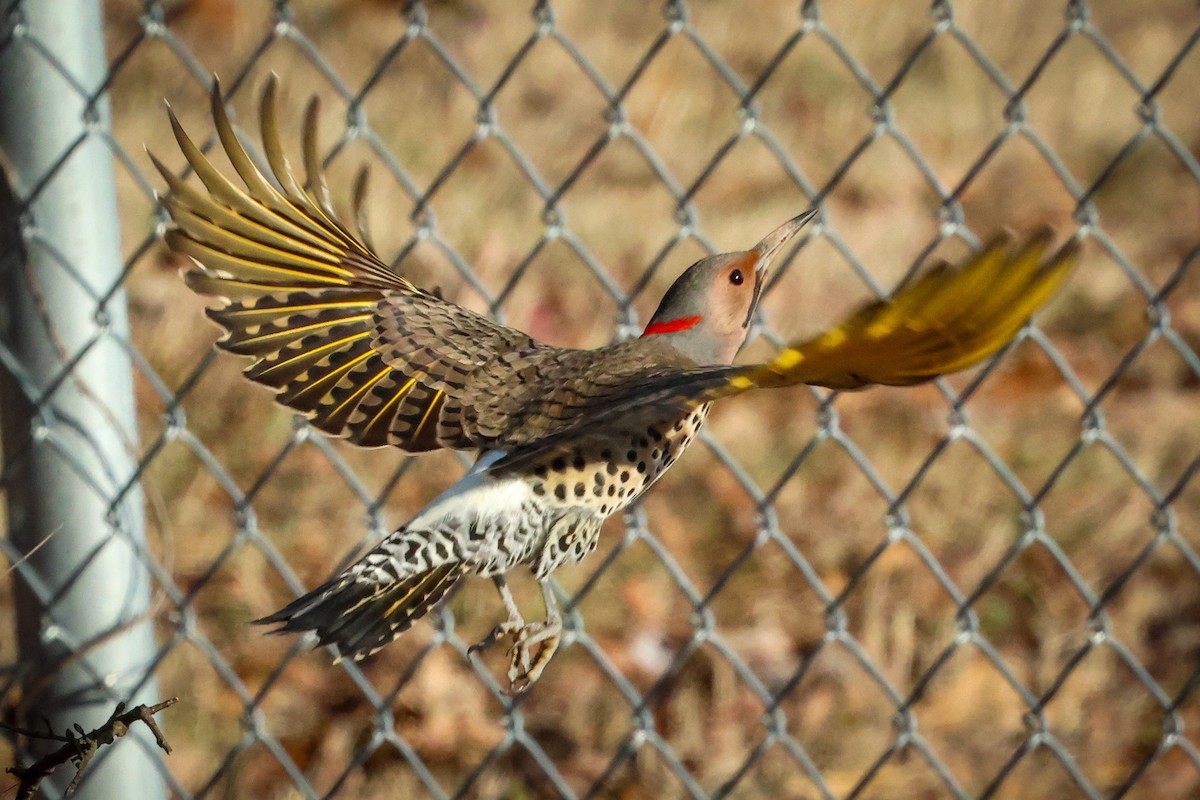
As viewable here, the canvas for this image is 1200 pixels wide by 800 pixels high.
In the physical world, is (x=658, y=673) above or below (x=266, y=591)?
below

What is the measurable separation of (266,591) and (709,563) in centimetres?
73

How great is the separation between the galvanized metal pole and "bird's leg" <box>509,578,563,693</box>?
91 centimetres

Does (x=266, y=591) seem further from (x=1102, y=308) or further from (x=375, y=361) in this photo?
(x=1102, y=308)

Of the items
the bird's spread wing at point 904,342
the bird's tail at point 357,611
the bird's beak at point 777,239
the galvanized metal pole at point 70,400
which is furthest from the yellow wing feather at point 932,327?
the galvanized metal pole at point 70,400

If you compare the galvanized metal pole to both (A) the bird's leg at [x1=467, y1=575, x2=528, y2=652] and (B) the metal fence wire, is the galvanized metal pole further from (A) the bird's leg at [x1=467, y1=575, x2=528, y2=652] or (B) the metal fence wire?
(A) the bird's leg at [x1=467, y1=575, x2=528, y2=652]

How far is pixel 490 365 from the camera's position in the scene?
2.77 feet

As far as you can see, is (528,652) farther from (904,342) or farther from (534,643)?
(904,342)

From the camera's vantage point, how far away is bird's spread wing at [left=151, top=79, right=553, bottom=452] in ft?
2.80

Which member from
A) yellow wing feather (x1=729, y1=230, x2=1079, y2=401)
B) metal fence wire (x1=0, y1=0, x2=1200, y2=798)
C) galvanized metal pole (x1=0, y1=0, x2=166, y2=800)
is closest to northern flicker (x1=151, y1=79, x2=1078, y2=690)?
yellow wing feather (x1=729, y1=230, x2=1079, y2=401)

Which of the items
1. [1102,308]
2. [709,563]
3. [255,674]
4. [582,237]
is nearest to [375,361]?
[255,674]

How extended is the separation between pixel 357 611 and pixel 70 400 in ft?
3.21

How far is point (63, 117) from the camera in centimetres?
157

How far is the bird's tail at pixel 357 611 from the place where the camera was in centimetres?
75

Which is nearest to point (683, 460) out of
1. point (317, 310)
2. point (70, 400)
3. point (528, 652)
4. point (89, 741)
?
point (70, 400)
